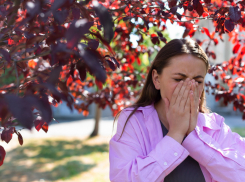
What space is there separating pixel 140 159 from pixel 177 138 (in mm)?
264

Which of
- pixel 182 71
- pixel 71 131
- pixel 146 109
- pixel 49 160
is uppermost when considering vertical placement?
pixel 182 71

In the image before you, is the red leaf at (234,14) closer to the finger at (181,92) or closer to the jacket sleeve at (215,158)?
the finger at (181,92)

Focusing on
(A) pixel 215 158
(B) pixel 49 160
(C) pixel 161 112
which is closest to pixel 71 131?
(B) pixel 49 160

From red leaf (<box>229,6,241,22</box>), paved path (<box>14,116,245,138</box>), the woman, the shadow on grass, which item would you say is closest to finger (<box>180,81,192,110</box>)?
the woman

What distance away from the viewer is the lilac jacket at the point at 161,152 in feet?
4.54

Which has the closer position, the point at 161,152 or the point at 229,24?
the point at 161,152

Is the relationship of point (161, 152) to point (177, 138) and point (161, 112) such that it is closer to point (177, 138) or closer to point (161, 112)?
point (177, 138)

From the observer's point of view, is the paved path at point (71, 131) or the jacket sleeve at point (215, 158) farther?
the paved path at point (71, 131)

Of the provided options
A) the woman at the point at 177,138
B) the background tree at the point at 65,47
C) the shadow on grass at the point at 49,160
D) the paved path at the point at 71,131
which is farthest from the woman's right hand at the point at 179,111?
the paved path at the point at 71,131

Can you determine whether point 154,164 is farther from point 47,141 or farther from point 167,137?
point 47,141

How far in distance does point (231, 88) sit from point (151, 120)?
1662 millimetres

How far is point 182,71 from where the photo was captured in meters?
1.63

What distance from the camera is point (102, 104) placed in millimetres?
3854

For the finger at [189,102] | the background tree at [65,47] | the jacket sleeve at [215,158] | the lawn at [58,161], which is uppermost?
the background tree at [65,47]
